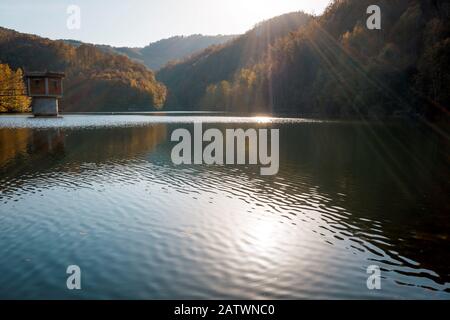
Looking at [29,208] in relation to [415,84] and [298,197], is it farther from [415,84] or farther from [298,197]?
[415,84]

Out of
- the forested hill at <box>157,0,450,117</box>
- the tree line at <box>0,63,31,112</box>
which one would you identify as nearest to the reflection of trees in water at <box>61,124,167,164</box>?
the forested hill at <box>157,0,450,117</box>

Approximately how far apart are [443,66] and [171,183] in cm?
7585

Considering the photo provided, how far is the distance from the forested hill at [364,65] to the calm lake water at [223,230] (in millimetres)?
60330

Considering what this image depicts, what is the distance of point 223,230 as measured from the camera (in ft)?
60.9

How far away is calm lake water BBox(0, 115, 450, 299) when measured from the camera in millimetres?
12938

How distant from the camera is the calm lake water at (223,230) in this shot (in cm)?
1294

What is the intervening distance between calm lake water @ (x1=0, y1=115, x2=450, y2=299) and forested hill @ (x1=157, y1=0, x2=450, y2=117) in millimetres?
60330

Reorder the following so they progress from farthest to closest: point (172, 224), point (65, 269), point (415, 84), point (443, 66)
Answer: point (415, 84), point (443, 66), point (172, 224), point (65, 269)

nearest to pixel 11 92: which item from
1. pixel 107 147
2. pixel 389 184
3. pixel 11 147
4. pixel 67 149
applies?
pixel 11 147

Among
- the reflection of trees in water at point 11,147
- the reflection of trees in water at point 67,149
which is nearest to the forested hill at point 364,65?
the reflection of trees in water at point 67,149

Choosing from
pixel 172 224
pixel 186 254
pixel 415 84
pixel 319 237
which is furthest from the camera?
pixel 415 84

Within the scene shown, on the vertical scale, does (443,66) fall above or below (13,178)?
above

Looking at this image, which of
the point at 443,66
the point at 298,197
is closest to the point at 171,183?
the point at 298,197
